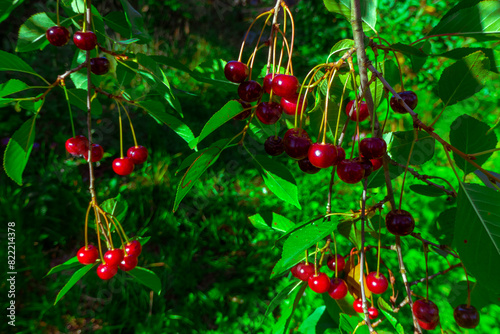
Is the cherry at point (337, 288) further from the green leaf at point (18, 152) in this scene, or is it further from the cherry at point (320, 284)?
the green leaf at point (18, 152)

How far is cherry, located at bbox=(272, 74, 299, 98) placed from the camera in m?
0.49

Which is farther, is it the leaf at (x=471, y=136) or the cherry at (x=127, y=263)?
the cherry at (x=127, y=263)

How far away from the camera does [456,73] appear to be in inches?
20.5

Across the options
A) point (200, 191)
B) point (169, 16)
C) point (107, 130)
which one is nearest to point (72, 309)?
point (200, 191)

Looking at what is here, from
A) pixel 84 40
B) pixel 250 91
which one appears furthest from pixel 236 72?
pixel 84 40

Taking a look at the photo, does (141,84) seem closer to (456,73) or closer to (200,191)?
(200,191)

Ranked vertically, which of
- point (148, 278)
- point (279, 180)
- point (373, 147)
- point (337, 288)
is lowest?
point (148, 278)

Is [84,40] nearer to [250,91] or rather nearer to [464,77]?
[250,91]

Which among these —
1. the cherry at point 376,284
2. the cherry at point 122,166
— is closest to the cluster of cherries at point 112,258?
the cherry at point 122,166

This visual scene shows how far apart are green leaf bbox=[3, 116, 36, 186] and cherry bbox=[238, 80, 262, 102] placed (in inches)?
15.8

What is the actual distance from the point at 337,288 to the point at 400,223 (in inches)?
7.0

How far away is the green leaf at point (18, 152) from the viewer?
650 millimetres

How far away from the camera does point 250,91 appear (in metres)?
0.52

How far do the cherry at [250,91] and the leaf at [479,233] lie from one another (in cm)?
27
